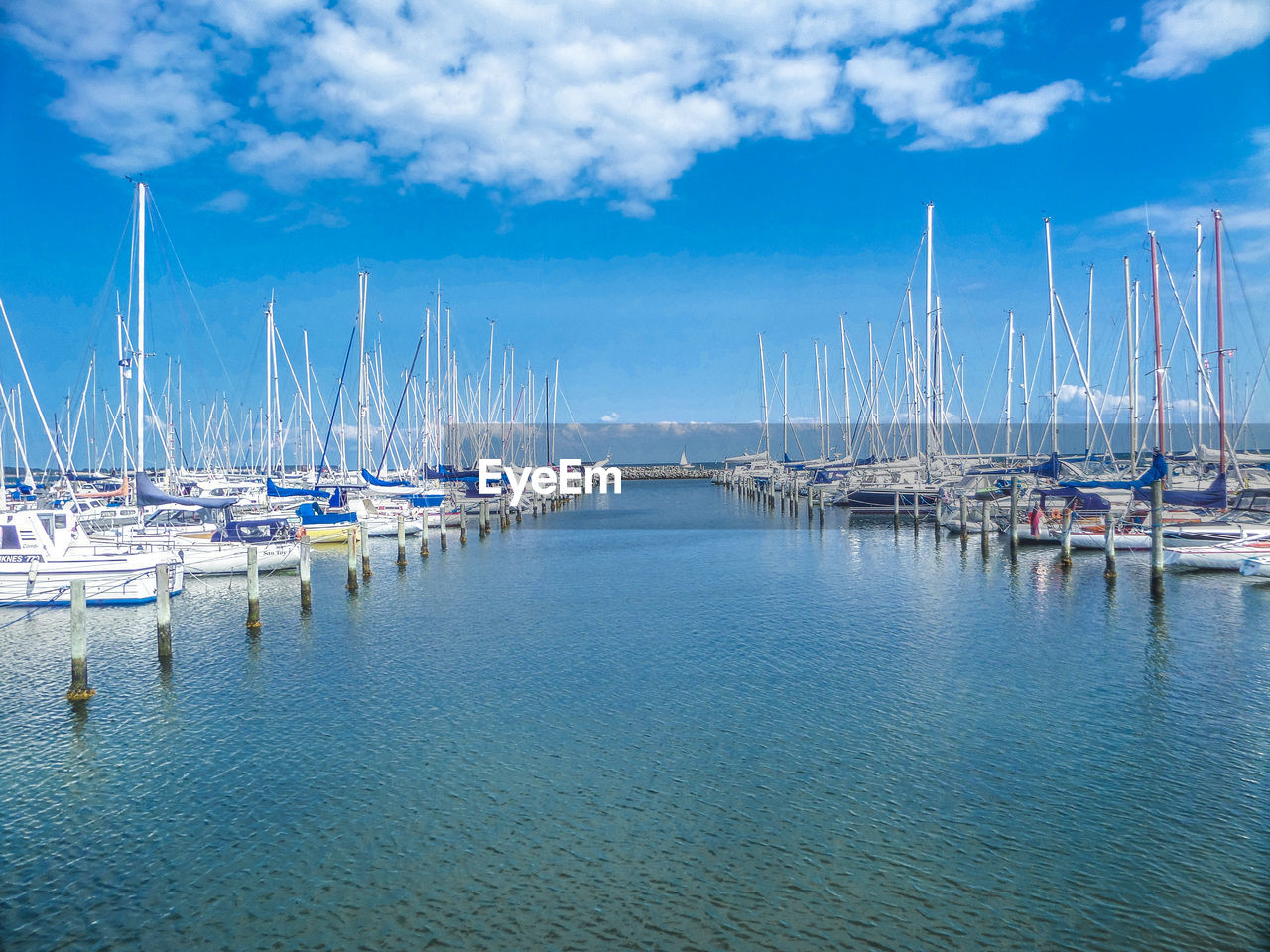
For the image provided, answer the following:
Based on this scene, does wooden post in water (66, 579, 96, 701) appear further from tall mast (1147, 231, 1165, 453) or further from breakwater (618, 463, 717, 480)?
breakwater (618, 463, 717, 480)

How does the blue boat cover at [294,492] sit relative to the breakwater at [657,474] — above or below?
above

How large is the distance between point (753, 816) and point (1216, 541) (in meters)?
33.0

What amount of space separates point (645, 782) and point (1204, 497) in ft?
133

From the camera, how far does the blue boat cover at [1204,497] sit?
136 ft

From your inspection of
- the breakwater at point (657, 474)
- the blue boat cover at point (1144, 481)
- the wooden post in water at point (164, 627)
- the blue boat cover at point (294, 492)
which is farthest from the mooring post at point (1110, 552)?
the breakwater at point (657, 474)

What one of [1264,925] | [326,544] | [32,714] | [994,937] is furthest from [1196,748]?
[326,544]

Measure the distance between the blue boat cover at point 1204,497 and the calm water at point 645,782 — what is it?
17069 mm

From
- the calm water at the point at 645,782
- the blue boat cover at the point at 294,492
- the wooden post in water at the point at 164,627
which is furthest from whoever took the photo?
the blue boat cover at the point at 294,492

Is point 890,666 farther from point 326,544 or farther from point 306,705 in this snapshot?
point 326,544

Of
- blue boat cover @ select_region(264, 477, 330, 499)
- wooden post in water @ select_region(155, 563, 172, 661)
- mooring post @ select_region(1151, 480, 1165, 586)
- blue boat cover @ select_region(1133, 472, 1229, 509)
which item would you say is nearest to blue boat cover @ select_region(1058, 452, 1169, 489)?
blue boat cover @ select_region(1133, 472, 1229, 509)

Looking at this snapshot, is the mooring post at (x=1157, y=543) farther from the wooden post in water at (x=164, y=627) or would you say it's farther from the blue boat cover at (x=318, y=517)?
the blue boat cover at (x=318, y=517)

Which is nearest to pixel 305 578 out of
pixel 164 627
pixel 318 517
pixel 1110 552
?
pixel 164 627

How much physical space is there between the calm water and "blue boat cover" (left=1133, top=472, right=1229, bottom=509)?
17.1 metres

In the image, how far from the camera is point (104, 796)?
13625mm
